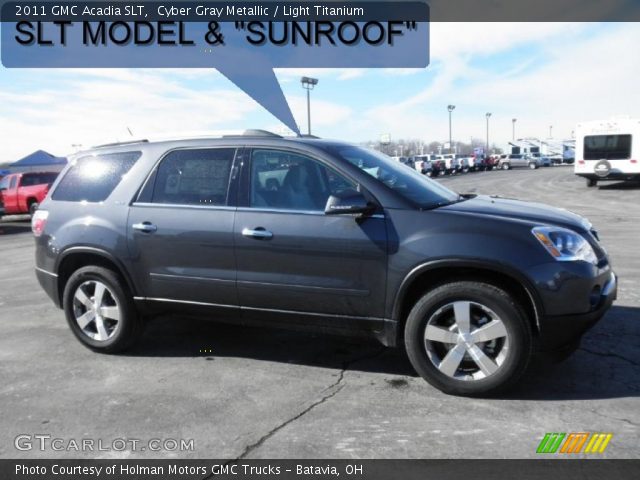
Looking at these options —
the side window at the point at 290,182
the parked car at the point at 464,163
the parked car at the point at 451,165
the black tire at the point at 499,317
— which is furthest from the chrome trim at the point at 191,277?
the parked car at the point at 464,163

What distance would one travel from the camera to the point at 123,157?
489cm

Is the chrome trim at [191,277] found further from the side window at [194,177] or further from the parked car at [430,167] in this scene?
the parked car at [430,167]

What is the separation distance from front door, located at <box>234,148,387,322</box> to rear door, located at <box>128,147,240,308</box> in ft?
0.47

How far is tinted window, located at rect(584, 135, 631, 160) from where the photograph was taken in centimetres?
2311

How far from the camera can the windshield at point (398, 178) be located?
408 cm

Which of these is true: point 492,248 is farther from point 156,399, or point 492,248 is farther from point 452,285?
point 156,399

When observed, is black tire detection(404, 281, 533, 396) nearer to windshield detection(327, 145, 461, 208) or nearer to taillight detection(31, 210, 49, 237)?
windshield detection(327, 145, 461, 208)

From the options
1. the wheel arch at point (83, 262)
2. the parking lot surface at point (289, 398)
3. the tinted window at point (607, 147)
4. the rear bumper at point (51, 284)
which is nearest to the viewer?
the parking lot surface at point (289, 398)

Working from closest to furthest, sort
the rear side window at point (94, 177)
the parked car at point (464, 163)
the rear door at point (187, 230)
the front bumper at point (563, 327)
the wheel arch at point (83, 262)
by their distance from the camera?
1. the front bumper at point (563, 327)
2. the rear door at point (187, 230)
3. the wheel arch at point (83, 262)
4. the rear side window at point (94, 177)
5. the parked car at point (464, 163)

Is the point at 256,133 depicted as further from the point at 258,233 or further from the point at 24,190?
the point at 24,190

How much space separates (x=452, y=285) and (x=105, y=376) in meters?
2.71

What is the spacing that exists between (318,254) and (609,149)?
2329 centimetres
